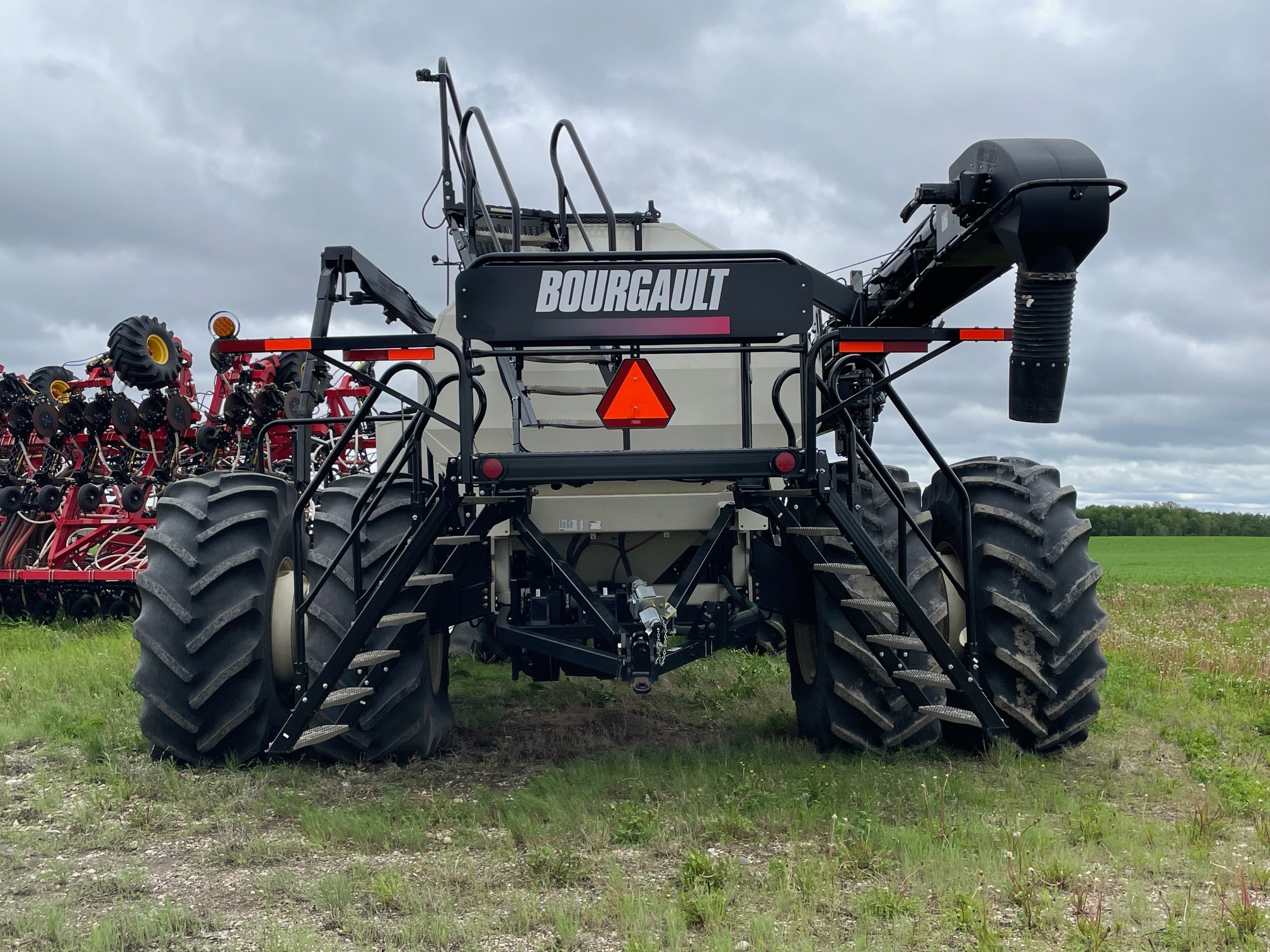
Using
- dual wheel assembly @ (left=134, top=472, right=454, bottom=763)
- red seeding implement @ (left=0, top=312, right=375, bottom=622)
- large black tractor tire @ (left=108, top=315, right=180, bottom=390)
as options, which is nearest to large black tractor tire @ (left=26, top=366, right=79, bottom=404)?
red seeding implement @ (left=0, top=312, right=375, bottom=622)

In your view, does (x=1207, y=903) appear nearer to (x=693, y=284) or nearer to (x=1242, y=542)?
(x=693, y=284)

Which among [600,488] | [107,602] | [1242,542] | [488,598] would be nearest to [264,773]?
[488,598]

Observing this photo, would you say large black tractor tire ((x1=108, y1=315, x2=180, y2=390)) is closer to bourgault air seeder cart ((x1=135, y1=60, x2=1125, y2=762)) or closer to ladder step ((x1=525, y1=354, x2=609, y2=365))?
bourgault air seeder cart ((x1=135, y1=60, x2=1125, y2=762))

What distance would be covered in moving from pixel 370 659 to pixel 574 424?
4.93 ft

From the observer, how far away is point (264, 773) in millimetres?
5160

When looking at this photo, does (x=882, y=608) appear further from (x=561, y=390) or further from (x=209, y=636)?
(x=209, y=636)

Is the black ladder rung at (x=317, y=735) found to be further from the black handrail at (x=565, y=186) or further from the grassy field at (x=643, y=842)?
the black handrail at (x=565, y=186)

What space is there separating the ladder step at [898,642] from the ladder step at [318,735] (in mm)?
2488

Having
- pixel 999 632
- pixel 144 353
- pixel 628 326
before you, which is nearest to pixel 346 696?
pixel 628 326

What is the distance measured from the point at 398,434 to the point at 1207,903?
4892 millimetres

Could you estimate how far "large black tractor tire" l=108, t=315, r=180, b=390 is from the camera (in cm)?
1166

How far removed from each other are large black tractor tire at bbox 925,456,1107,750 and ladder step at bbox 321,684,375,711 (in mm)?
2937

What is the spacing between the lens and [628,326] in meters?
4.39

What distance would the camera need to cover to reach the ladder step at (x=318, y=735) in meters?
4.85
